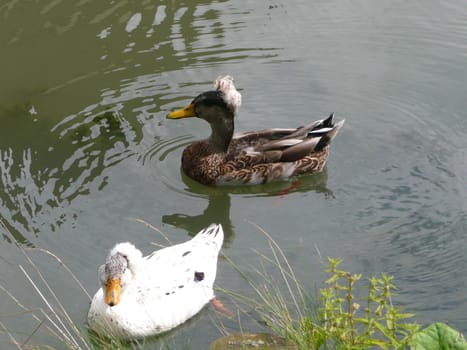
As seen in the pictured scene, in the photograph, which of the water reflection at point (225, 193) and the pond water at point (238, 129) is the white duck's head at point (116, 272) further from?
the water reflection at point (225, 193)

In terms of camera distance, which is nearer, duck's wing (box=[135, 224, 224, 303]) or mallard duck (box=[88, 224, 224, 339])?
mallard duck (box=[88, 224, 224, 339])

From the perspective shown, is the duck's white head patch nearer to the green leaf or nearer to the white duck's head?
the white duck's head

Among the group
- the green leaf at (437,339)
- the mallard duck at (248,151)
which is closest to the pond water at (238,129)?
the mallard duck at (248,151)

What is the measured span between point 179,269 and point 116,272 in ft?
2.24

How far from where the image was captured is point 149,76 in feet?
32.9

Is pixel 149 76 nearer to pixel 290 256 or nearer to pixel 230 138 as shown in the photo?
pixel 230 138

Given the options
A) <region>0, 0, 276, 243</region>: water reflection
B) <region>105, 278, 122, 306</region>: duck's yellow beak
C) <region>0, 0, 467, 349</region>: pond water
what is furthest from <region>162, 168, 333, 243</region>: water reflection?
<region>105, 278, 122, 306</region>: duck's yellow beak

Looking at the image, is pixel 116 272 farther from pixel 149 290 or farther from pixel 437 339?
pixel 437 339

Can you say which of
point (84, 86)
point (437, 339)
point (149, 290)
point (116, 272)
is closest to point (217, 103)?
point (84, 86)

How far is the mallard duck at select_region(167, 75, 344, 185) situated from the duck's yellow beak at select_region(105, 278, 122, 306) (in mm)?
2424

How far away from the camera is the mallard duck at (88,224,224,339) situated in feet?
20.7

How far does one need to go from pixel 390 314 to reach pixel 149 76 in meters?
6.11

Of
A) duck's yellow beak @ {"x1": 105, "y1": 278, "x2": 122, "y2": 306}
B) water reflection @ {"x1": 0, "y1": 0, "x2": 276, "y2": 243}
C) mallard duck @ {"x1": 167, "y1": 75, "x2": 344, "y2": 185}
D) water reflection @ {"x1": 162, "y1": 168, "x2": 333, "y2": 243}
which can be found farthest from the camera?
mallard duck @ {"x1": 167, "y1": 75, "x2": 344, "y2": 185}

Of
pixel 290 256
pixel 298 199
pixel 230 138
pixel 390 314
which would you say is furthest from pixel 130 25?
pixel 390 314
